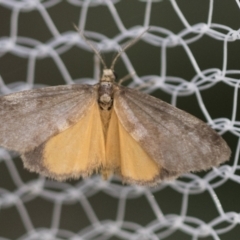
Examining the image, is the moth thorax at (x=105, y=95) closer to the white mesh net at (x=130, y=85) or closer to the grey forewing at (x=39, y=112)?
the grey forewing at (x=39, y=112)

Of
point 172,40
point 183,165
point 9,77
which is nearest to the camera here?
point 183,165

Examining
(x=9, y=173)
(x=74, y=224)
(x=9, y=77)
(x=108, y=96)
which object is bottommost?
(x=74, y=224)

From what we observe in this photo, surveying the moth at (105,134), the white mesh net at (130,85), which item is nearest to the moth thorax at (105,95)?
the moth at (105,134)

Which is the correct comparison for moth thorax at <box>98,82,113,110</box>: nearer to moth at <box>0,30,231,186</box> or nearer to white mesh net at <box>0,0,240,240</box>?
moth at <box>0,30,231,186</box>

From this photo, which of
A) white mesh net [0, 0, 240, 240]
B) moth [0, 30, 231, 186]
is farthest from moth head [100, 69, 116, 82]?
white mesh net [0, 0, 240, 240]

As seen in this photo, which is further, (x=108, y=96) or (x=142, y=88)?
(x=142, y=88)

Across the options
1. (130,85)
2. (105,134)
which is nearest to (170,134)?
(105,134)

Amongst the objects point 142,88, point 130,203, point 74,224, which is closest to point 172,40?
point 142,88

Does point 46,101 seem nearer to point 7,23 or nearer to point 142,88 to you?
point 142,88
